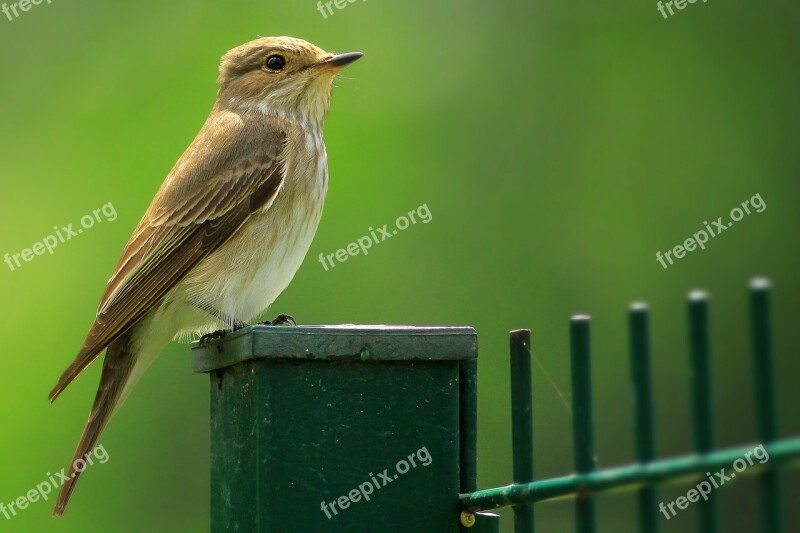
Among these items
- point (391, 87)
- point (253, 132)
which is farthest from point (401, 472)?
point (391, 87)

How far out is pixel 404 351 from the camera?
2.85m

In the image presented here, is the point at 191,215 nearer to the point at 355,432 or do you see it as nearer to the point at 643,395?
the point at 355,432

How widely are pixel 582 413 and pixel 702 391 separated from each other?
392 millimetres

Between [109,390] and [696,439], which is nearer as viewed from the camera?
[696,439]

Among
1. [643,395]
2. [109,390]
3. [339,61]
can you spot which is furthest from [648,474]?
[339,61]

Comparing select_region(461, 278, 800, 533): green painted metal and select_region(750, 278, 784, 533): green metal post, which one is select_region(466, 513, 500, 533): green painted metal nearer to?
select_region(461, 278, 800, 533): green painted metal

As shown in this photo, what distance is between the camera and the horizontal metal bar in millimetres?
1557

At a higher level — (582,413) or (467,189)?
(467,189)

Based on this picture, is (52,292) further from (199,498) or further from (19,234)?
(199,498)

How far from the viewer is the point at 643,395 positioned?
1.73 meters

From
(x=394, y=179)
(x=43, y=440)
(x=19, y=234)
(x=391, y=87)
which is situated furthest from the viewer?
(x=391, y=87)

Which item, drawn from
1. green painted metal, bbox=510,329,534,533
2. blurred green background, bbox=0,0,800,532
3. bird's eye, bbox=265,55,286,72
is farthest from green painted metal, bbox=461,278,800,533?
blurred green background, bbox=0,0,800,532

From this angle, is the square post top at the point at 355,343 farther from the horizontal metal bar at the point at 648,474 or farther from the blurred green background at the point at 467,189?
the blurred green background at the point at 467,189

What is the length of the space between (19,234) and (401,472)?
6.21 metres
